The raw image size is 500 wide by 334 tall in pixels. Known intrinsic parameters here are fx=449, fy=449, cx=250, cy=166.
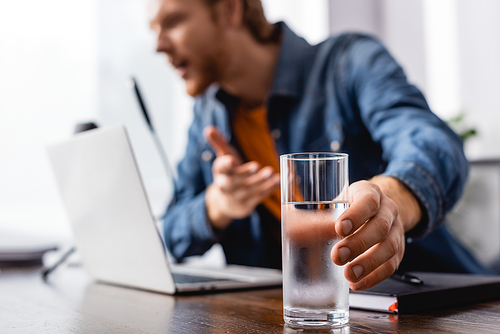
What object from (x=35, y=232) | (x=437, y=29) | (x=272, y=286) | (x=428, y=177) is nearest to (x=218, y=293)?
(x=272, y=286)

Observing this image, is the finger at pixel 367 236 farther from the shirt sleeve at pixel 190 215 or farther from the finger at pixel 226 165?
the shirt sleeve at pixel 190 215

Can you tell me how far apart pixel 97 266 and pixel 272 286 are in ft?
1.11

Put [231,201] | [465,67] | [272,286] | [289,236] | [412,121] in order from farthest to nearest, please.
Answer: [465,67] → [231,201] → [412,121] → [272,286] → [289,236]

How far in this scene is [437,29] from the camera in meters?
2.41

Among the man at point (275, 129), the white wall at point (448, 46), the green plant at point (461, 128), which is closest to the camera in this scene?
the man at point (275, 129)

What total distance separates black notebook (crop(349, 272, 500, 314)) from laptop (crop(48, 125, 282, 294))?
249 millimetres

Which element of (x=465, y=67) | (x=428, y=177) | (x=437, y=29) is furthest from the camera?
(x=437, y=29)

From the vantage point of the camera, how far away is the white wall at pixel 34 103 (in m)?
1.94

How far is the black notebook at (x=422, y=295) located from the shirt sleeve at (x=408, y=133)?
0.08 metres

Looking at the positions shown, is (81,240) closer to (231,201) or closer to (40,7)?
(231,201)

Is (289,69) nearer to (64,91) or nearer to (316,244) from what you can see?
(316,244)

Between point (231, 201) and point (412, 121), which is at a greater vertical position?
point (412, 121)

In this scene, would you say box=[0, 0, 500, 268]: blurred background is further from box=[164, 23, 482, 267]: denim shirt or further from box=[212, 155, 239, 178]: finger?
box=[212, 155, 239, 178]: finger

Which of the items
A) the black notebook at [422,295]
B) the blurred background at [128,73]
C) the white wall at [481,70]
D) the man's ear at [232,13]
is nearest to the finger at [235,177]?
the black notebook at [422,295]
